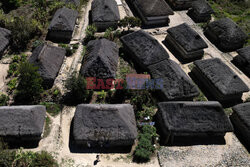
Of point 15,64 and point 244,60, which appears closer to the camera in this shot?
point 15,64

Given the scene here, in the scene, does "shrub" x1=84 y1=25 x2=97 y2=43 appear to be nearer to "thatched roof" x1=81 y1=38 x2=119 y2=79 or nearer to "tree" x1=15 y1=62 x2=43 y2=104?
"thatched roof" x1=81 y1=38 x2=119 y2=79

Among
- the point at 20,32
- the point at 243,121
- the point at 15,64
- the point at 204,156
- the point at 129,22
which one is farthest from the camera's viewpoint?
the point at 129,22

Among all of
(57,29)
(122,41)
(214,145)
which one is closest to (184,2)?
(122,41)

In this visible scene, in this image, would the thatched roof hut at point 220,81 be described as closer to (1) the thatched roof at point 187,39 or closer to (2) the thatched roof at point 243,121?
(2) the thatched roof at point 243,121

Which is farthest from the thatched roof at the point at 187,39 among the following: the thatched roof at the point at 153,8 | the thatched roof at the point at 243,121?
the thatched roof at the point at 243,121

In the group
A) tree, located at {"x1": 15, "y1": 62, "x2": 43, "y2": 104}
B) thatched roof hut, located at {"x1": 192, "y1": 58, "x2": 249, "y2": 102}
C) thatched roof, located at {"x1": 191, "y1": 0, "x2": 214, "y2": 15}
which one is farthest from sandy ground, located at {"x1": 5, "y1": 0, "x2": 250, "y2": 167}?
thatched roof, located at {"x1": 191, "y1": 0, "x2": 214, "y2": 15}

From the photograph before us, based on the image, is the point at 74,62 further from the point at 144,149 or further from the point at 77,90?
the point at 144,149

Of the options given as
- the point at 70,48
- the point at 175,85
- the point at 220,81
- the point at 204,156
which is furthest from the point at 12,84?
the point at 220,81

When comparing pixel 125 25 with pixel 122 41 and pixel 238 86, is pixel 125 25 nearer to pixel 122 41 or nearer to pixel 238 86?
pixel 122 41
